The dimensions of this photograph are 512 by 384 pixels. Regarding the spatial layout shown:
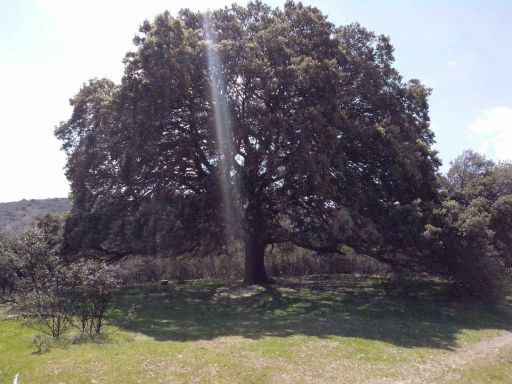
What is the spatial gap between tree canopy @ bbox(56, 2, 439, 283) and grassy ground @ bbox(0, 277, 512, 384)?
304cm

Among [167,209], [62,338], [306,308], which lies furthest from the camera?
[167,209]

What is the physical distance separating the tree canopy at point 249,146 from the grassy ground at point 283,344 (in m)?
3.04

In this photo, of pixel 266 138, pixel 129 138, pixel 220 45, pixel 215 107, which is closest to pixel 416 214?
pixel 266 138

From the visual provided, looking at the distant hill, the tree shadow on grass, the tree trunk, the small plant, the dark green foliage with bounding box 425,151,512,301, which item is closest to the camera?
the small plant

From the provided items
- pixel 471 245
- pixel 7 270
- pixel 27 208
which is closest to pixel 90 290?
pixel 7 270

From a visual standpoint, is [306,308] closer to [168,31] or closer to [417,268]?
[417,268]

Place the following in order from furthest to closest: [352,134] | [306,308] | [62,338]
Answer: [352,134] < [306,308] < [62,338]

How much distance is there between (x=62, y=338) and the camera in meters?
12.7

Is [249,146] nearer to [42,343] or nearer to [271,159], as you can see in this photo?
[271,159]

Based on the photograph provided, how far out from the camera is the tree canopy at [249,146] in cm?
2098

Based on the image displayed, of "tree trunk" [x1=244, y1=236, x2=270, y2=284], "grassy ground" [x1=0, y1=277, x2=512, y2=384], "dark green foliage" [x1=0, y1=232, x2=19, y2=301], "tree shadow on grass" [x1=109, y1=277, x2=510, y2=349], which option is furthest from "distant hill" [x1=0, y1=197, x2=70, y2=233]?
"grassy ground" [x1=0, y1=277, x2=512, y2=384]

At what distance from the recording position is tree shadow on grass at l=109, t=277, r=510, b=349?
14.9 m

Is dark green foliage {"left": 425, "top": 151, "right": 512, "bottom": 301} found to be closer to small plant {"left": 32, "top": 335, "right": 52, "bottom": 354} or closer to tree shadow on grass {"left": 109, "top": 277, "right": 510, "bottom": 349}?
tree shadow on grass {"left": 109, "top": 277, "right": 510, "bottom": 349}

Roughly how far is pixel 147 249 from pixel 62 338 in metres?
8.20
